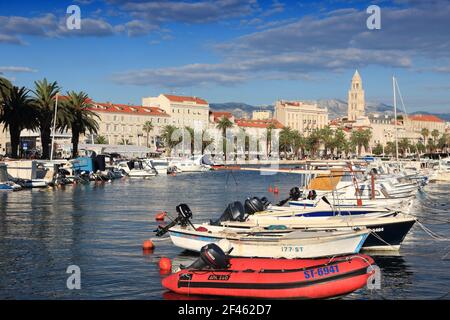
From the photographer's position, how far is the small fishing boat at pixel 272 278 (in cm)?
2248

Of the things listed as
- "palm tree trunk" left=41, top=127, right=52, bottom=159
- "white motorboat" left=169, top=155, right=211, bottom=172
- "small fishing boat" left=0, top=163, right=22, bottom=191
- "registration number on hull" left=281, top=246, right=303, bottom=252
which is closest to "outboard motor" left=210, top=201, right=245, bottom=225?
"registration number on hull" left=281, top=246, right=303, bottom=252

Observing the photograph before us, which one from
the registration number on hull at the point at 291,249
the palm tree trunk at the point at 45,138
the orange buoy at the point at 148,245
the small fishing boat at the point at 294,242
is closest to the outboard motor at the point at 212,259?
the small fishing boat at the point at 294,242

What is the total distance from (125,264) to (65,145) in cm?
12178

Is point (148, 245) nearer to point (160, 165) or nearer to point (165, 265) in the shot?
point (165, 265)

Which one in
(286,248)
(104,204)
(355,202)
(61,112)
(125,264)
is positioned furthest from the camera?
(61,112)

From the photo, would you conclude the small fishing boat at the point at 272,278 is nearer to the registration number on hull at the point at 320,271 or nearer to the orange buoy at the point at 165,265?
the registration number on hull at the point at 320,271

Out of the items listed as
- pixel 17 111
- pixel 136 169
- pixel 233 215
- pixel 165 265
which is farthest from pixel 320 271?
pixel 136 169

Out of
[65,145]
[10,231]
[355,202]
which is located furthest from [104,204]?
[65,145]

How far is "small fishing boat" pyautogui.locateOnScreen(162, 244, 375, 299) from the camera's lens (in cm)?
2248

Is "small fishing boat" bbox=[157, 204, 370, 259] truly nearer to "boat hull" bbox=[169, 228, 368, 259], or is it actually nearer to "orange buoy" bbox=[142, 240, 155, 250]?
"boat hull" bbox=[169, 228, 368, 259]

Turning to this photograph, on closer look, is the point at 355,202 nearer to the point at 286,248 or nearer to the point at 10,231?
the point at 286,248

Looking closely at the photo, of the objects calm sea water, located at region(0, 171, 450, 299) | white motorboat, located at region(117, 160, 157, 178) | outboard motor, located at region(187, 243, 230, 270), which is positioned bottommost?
calm sea water, located at region(0, 171, 450, 299)

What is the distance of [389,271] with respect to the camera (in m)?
29.2

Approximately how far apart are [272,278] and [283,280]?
16.1 inches
